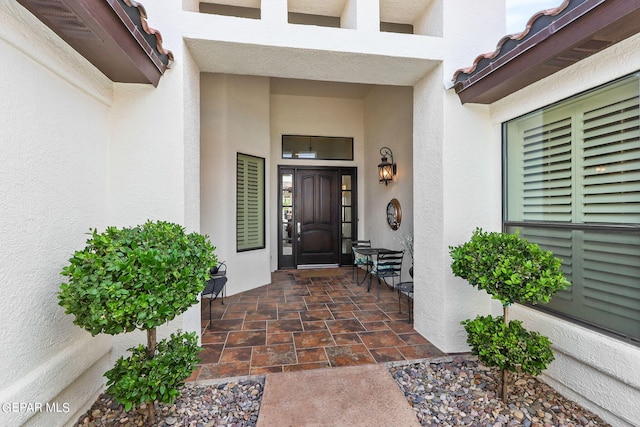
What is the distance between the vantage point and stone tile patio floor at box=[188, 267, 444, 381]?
7.63 feet

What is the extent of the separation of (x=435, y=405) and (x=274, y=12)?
10.7 feet

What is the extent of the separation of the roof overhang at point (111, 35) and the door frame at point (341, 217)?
3.98 m

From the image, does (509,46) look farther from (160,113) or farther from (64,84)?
(64,84)

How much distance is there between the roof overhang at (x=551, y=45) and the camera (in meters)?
1.41

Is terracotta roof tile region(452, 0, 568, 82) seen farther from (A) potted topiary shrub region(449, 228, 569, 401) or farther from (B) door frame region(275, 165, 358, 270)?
(B) door frame region(275, 165, 358, 270)

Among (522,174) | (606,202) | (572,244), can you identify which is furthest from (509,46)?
(572,244)

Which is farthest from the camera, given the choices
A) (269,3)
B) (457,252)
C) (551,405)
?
(269,3)

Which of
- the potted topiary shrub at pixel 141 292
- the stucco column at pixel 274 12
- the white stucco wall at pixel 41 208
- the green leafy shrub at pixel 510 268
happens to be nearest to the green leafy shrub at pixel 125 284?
the potted topiary shrub at pixel 141 292

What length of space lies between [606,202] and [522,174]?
66 cm

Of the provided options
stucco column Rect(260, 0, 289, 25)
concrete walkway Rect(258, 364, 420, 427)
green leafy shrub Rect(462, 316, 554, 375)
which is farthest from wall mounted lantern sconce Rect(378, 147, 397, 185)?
concrete walkway Rect(258, 364, 420, 427)

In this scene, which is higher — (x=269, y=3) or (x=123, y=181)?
(x=269, y=3)

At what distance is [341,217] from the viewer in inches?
244

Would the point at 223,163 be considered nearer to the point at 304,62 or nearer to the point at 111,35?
the point at 304,62

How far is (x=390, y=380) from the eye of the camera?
204cm
